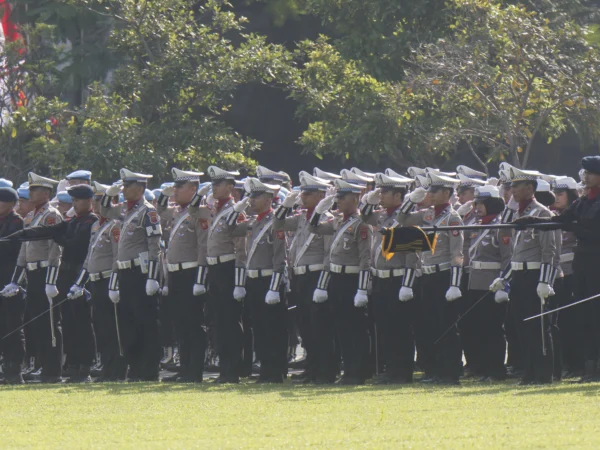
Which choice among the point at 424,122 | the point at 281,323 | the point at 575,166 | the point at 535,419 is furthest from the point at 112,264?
the point at 575,166

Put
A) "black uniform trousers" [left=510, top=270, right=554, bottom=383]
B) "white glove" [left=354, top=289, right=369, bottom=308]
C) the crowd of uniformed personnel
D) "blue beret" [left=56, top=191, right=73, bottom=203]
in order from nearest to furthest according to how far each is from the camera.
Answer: "black uniform trousers" [left=510, top=270, right=554, bottom=383] → the crowd of uniformed personnel → "white glove" [left=354, top=289, right=369, bottom=308] → "blue beret" [left=56, top=191, right=73, bottom=203]

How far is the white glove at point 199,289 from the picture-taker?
13469 mm

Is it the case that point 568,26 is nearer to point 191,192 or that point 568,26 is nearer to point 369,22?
point 369,22

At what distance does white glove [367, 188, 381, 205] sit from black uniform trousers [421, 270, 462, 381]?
79 cm

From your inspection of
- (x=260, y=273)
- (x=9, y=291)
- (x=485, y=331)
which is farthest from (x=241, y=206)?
(x=9, y=291)

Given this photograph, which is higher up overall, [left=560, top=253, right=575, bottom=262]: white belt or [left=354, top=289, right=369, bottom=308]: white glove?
[left=560, top=253, right=575, bottom=262]: white belt

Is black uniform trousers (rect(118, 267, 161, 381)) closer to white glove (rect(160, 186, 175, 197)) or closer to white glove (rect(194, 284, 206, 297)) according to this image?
white glove (rect(194, 284, 206, 297))

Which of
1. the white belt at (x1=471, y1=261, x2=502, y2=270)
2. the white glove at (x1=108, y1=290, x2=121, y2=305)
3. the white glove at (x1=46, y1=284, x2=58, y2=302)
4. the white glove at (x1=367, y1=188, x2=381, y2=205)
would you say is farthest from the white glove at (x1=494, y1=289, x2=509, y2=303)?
the white glove at (x1=46, y1=284, x2=58, y2=302)

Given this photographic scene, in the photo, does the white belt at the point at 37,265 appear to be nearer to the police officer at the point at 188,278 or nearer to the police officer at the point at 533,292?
the police officer at the point at 188,278

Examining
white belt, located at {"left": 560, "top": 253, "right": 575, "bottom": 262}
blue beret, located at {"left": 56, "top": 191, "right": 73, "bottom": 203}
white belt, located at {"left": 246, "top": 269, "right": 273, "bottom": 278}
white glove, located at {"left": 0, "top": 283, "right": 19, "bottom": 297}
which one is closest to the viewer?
white belt, located at {"left": 560, "top": 253, "right": 575, "bottom": 262}

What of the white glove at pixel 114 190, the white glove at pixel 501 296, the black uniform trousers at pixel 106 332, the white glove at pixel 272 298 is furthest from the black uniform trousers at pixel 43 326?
the white glove at pixel 501 296

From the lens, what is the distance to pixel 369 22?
90.0 feet

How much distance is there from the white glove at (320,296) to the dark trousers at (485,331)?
1.26 metres

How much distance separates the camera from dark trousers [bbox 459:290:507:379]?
42.3 ft
